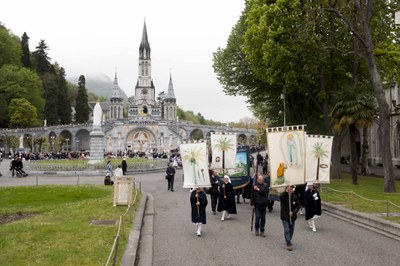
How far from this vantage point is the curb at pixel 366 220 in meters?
11.4

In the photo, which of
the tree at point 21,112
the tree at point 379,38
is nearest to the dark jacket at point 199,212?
the tree at point 379,38

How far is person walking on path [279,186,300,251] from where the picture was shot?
10062 mm

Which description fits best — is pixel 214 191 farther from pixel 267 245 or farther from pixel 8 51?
pixel 8 51

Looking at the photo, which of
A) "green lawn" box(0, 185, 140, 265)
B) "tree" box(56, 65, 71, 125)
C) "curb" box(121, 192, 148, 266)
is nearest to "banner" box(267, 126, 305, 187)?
"curb" box(121, 192, 148, 266)

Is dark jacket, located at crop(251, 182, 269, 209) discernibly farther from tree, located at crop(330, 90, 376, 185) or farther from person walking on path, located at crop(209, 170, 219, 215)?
tree, located at crop(330, 90, 376, 185)

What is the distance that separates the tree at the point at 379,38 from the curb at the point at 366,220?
5702mm

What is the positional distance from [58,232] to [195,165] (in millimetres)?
4271

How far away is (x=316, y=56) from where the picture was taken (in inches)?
970

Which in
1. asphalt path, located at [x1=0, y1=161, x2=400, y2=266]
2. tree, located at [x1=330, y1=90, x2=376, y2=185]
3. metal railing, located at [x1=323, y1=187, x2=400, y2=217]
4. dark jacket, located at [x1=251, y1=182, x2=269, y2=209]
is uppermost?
tree, located at [x1=330, y1=90, x2=376, y2=185]

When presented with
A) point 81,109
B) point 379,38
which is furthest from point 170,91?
point 379,38

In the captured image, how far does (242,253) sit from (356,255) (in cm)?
244

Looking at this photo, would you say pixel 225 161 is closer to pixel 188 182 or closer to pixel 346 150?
pixel 188 182

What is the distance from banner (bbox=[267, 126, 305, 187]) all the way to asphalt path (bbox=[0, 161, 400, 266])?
5.13 feet

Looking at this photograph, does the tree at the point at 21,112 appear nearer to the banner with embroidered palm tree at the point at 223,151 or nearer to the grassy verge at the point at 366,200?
the grassy verge at the point at 366,200
